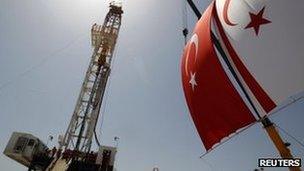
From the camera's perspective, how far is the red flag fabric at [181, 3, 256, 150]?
1290 cm

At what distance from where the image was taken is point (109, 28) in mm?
47438

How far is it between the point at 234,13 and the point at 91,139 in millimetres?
28948

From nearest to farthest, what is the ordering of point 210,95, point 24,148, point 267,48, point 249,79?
point 267,48 < point 249,79 < point 210,95 < point 24,148

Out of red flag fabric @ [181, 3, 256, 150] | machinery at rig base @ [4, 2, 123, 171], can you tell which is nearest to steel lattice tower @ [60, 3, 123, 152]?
machinery at rig base @ [4, 2, 123, 171]

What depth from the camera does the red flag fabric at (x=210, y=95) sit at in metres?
12.9

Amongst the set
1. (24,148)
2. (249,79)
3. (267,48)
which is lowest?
(249,79)

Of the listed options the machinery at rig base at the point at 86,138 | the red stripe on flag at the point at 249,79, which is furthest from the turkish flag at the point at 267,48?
the machinery at rig base at the point at 86,138

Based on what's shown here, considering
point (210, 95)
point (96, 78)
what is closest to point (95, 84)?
point (96, 78)

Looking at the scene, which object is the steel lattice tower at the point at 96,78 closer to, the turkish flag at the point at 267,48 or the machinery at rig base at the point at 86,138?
the machinery at rig base at the point at 86,138

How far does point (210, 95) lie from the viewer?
13.9 meters

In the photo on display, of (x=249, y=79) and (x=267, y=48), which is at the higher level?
(x=267, y=48)

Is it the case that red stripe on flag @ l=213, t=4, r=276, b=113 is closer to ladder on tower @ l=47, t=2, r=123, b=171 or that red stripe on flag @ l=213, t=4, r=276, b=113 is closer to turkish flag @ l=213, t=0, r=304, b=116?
turkish flag @ l=213, t=0, r=304, b=116

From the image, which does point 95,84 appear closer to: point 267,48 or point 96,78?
point 96,78

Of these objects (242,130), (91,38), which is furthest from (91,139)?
(242,130)
